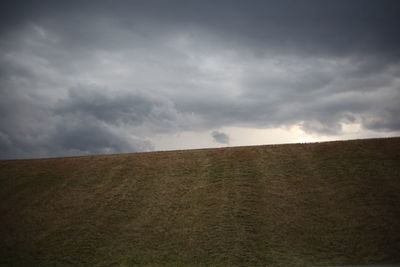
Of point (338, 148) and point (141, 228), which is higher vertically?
point (338, 148)

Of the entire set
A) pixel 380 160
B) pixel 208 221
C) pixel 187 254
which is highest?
pixel 380 160

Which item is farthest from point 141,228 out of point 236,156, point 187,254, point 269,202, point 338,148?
point 338,148

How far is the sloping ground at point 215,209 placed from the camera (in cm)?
1416

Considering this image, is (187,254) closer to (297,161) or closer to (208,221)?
(208,221)

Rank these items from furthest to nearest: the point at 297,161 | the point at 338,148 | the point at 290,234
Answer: the point at 338,148, the point at 297,161, the point at 290,234

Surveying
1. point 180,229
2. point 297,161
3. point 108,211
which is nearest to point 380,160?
point 297,161

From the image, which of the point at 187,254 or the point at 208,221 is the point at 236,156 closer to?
the point at 208,221

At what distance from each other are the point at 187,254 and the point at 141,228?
384cm

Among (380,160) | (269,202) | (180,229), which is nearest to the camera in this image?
(180,229)

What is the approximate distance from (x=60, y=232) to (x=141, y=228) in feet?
Answer: 16.1

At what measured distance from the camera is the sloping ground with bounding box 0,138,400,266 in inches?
558

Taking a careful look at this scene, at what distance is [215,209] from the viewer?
17.9 metres

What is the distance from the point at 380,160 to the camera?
2150 cm

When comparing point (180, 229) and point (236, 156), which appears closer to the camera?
point (180, 229)
